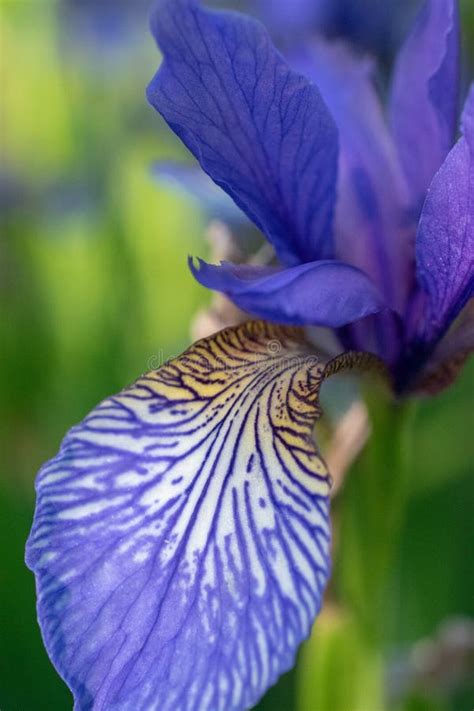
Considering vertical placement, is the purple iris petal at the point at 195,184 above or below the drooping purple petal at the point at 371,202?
above

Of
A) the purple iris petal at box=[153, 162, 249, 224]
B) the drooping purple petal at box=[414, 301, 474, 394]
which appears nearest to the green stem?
the drooping purple petal at box=[414, 301, 474, 394]

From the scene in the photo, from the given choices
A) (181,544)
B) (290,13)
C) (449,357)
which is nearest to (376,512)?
(449,357)

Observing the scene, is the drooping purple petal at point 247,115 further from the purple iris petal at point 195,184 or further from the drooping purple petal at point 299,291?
the purple iris petal at point 195,184

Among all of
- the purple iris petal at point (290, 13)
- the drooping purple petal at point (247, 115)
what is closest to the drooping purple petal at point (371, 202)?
the drooping purple petal at point (247, 115)

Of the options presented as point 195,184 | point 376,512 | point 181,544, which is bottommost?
point 376,512

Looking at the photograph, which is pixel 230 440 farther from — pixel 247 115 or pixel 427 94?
pixel 427 94
